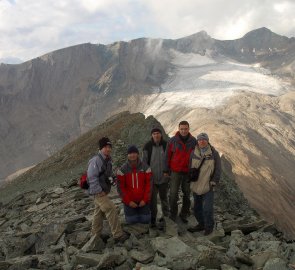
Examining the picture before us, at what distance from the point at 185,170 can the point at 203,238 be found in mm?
1675

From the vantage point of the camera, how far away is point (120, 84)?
138m

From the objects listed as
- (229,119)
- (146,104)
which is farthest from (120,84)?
(229,119)

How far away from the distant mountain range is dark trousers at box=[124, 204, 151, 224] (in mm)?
58176

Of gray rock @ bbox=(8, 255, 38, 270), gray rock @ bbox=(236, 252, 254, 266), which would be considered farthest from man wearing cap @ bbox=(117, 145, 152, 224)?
gray rock @ bbox=(236, 252, 254, 266)

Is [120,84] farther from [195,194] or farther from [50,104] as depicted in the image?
[195,194]

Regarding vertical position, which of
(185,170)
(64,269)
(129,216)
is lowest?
(64,269)

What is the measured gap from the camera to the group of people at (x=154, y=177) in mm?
9781

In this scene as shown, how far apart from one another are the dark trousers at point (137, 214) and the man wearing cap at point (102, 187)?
659mm

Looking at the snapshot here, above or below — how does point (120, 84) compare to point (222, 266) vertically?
above

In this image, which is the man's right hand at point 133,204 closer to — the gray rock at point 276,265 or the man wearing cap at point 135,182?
the man wearing cap at point 135,182

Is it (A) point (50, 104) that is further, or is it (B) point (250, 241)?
(A) point (50, 104)

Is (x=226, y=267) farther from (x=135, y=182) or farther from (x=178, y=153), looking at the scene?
(x=178, y=153)

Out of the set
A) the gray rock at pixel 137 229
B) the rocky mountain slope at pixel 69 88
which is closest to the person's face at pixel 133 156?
the gray rock at pixel 137 229

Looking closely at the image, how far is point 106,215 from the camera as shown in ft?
32.2
